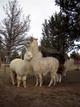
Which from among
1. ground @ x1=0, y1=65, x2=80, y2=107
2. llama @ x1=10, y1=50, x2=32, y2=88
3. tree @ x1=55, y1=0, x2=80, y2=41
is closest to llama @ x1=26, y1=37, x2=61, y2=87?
llama @ x1=10, y1=50, x2=32, y2=88

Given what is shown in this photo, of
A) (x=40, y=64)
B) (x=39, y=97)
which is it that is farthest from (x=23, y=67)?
(x=39, y=97)

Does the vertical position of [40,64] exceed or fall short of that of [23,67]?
it exceeds it

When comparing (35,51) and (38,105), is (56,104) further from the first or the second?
(35,51)

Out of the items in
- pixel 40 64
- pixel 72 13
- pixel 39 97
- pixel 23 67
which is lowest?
pixel 39 97

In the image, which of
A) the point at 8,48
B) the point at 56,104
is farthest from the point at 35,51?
the point at 8,48

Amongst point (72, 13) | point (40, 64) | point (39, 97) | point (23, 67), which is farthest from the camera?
point (72, 13)

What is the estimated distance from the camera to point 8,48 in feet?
111

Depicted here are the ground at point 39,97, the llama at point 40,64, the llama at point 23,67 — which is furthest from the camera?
the llama at point 40,64

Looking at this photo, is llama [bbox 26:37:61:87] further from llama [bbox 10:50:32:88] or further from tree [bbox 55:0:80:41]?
tree [bbox 55:0:80:41]

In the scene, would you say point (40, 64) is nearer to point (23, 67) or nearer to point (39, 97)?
point (23, 67)

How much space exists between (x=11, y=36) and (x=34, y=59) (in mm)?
18440

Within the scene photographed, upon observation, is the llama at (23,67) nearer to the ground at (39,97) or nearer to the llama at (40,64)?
the llama at (40,64)

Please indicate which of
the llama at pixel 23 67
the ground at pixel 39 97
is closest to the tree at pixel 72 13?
the llama at pixel 23 67

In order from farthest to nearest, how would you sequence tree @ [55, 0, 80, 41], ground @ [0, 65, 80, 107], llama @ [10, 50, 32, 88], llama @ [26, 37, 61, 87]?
tree @ [55, 0, 80, 41]
llama @ [26, 37, 61, 87]
llama @ [10, 50, 32, 88]
ground @ [0, 65, 80, 107]
